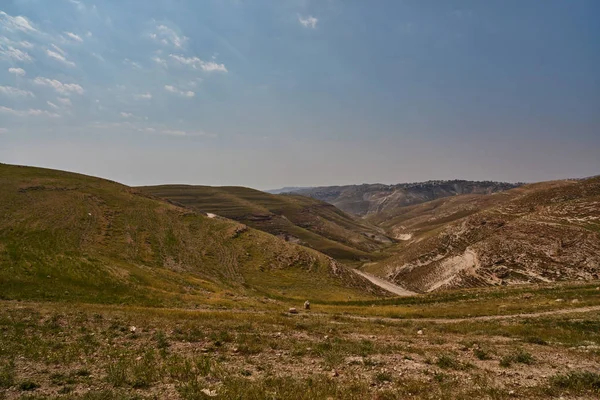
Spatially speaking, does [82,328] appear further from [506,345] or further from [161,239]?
[161,239]

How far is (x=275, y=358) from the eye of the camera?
664 inches

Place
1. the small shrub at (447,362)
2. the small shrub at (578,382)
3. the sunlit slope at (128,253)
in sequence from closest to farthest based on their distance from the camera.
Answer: the small shrub at (578,382)
the small shrub at (447,362)
the sunlit slope at (128,253)

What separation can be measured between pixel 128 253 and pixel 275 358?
2352 inches

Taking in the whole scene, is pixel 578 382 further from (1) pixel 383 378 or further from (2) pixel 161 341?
(2) pixel 161 341

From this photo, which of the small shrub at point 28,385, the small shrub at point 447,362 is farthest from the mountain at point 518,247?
the small shrub at point 28,385

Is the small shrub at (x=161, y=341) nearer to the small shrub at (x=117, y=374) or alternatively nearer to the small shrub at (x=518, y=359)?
the small shrub at (x=117, y=374)

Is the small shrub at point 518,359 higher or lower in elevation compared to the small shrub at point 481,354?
higher

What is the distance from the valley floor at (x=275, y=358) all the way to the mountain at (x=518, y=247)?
56982mm

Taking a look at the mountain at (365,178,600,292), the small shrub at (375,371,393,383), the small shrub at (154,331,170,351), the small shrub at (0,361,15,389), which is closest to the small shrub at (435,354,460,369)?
the small shrub at (375,371,393,383)

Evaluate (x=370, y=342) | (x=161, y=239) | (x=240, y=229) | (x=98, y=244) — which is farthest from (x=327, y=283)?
(x=370, y=342)

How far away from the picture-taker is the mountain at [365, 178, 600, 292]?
74.2 meters

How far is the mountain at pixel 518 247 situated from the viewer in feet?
243

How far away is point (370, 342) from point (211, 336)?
10.4 meters

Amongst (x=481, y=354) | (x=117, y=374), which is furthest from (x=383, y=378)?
(x=117, y=374)
